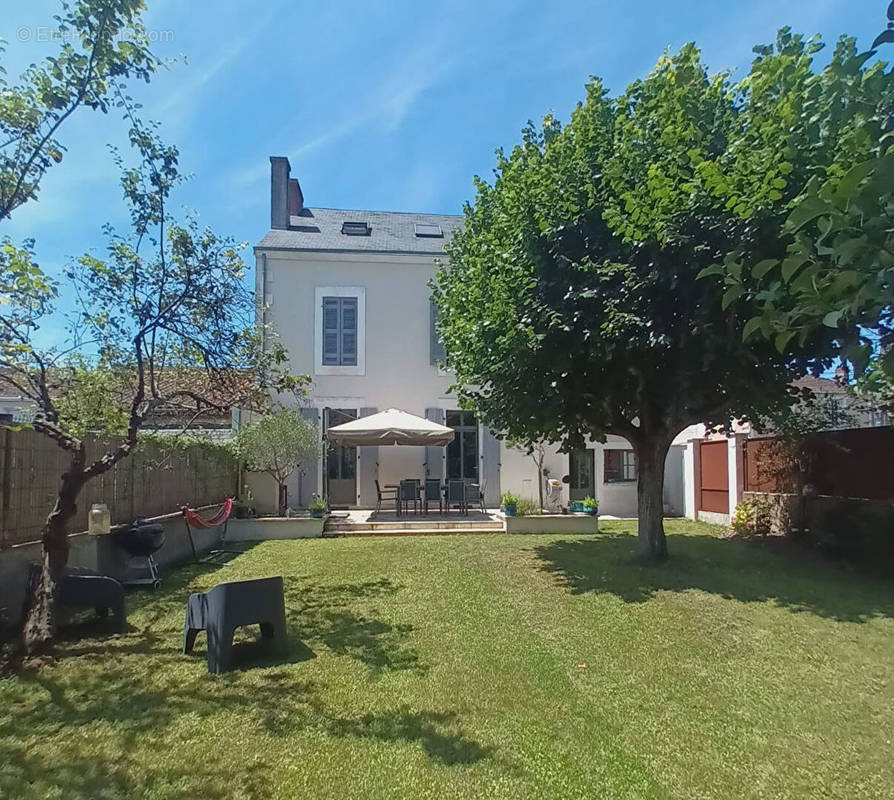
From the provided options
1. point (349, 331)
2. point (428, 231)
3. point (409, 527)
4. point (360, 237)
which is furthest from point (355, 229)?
point (409, 527)

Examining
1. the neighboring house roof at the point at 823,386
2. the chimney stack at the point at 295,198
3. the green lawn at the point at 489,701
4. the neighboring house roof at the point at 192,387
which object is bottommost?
the green lawn at the point at 489,701

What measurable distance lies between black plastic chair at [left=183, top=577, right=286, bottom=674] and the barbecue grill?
261 centimetres

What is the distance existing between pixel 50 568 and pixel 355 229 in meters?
13.4

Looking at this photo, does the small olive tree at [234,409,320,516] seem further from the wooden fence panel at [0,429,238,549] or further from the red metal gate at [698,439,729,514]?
the red metal gate at [698,439,729,514]

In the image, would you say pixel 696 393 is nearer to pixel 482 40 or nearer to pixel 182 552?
pixel 482 40

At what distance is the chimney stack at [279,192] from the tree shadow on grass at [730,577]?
11341 millimetres

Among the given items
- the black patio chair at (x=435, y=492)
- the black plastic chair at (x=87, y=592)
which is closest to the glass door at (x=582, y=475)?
the black patio chair at (x=435, y=492)

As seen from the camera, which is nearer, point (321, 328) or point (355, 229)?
point (321, 328)

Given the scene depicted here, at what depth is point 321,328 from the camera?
14.7 metres

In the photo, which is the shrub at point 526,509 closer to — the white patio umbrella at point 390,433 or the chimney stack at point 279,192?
the white patio umbrella at point 390,433

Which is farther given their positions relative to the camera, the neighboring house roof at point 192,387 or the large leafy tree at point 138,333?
the neighboring house roof at point 192,387

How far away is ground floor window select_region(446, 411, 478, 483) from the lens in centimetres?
1480

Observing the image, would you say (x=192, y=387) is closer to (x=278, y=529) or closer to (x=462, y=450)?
(x=278, y=529)

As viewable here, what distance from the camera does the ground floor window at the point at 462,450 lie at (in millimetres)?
14797
